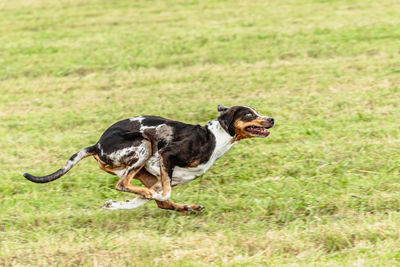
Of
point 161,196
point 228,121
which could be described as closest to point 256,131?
point 228,121

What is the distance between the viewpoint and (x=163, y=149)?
20.7 feet

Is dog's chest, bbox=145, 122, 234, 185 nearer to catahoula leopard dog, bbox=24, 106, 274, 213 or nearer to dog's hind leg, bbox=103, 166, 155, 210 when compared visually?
catahoula leopard dog, bbox=24, 106, 274, 213

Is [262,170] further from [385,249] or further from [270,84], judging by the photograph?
[270,84]

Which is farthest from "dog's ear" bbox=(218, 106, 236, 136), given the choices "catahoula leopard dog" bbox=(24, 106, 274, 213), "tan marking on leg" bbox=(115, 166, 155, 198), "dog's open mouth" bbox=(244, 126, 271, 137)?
"tan marking on leg" bbox=(115, 166, 155, 198)

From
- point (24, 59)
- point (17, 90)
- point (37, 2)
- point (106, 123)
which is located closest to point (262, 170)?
point (106, 123)

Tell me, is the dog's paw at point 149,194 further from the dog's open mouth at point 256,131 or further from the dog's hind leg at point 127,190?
the dog's open mouth at point 256,131

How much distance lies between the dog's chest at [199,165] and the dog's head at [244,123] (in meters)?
0.09

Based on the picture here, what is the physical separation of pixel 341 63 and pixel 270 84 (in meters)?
2.20

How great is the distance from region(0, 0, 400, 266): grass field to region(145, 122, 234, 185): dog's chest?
0.45 m

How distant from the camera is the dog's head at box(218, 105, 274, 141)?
628 centimetres

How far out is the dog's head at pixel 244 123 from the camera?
6.28 metres

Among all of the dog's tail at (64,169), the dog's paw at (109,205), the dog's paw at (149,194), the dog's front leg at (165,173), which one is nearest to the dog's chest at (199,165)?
the dog's front leg at (165,173)

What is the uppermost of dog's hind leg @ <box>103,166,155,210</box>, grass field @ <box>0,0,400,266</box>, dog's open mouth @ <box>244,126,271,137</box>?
dog's open mouth @ <box>244,126,271,137</box>

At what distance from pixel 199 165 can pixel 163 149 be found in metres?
0.43
